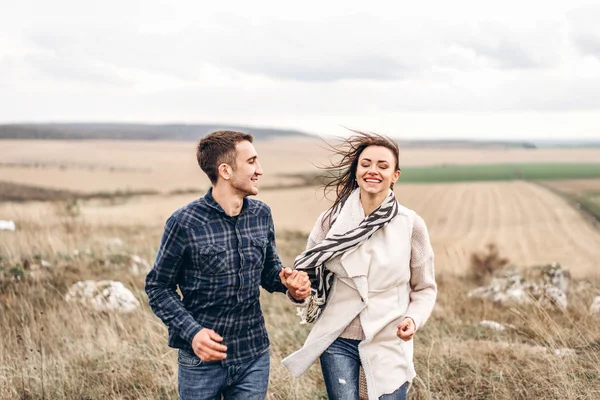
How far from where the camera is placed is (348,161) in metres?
3.23

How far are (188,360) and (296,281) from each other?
1.99 ft

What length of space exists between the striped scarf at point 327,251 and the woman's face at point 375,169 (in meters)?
0.08

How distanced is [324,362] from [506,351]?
2300 millimetres

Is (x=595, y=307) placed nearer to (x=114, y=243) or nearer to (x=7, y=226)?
(x=114, y=243)

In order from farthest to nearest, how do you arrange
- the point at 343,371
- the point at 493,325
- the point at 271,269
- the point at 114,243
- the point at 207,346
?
the point at 114,243, the point at 493,325, the point at 271,269, the point at 343,371, the point at 207,346

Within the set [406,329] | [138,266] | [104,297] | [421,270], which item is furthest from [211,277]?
[138,266]

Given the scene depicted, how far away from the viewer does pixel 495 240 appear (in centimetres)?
2580

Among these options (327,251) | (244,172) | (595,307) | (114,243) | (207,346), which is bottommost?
(114,243)

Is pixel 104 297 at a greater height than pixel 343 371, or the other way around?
pixel 343 371

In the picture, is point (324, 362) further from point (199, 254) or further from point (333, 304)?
point (199, 254)

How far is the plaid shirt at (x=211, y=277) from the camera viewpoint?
8.91ft

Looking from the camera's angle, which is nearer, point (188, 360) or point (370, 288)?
point (188, 360)

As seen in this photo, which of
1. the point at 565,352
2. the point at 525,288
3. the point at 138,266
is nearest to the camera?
the point at 565,352

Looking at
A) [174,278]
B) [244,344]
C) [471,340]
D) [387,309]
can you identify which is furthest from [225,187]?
[471,340]
